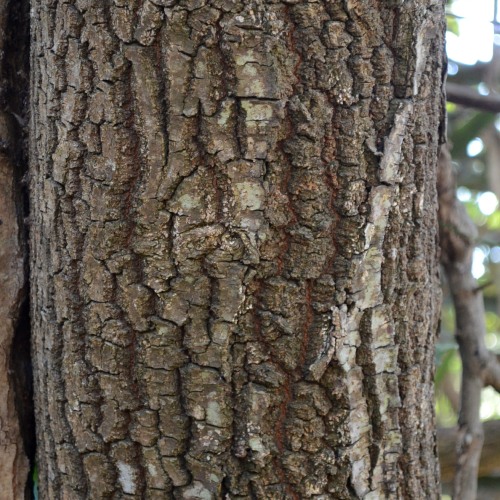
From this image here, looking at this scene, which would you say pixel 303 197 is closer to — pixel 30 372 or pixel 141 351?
pixel 141 351

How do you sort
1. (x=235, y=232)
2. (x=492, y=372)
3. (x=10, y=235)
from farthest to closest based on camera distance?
(x=492, y=372) → (x=10, y=235) → (x=235, y=232)

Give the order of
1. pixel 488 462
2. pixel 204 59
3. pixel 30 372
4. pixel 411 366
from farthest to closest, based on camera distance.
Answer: pixel 488 462 < pixel 30 372 < pixel 411 366 < pixel 204 59

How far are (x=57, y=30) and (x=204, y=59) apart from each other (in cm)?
24

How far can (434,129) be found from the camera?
1.01 meters

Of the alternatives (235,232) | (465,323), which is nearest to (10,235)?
(235,232)

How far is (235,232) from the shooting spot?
88 centimetres

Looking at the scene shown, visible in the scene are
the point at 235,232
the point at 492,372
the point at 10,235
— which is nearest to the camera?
the point at 235,232

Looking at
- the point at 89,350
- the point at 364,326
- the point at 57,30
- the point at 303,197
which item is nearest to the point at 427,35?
the point at 303,197

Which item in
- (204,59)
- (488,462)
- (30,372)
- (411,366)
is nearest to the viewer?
(204,59)

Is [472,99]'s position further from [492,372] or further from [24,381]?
[24,381]

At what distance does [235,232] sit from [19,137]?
49cm

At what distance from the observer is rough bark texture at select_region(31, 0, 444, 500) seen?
867 millimetres

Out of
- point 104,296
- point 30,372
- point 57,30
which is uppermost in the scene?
point 57,30

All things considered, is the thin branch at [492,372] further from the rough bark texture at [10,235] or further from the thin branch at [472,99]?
the rough bark texture at [10,235]
